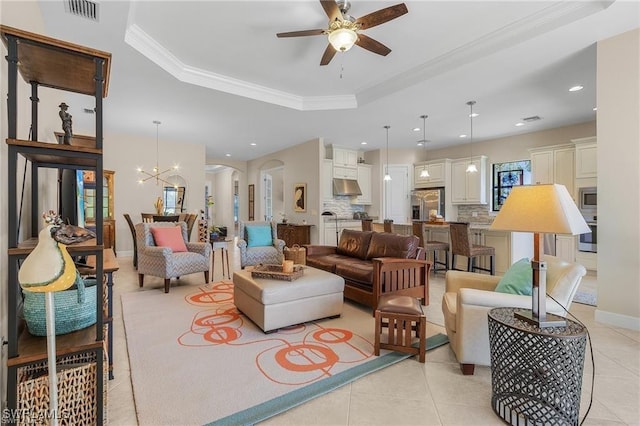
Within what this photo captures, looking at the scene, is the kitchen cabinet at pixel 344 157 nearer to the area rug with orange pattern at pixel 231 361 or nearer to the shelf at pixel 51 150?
the area rug with orange pattern at pixel 231 361

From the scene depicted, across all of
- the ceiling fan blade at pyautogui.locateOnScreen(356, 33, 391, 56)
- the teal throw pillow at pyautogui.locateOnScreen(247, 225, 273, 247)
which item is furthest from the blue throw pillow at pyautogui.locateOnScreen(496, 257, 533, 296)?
the teal throw pillow at pyautogui.locateOnScreen(247, 225, 273, 247)

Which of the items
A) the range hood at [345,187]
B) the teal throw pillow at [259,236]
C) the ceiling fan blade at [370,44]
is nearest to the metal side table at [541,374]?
the ceiling fan blade at [370,44]

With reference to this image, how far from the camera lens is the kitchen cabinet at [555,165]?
18.4 feet

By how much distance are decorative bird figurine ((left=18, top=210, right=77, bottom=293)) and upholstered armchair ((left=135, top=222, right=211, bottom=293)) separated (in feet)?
9.97

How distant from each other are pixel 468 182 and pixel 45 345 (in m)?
7.73

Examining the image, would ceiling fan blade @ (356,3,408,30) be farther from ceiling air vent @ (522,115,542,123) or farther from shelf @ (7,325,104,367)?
ceiling air vent @ (522,115,542,123)

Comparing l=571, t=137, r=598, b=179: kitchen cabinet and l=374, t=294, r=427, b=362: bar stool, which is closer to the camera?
l=374, t=294, r=427, b=362: bar stool

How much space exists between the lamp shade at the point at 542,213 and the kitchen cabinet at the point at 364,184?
6.32 meters

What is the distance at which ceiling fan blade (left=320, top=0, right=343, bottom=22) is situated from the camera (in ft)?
7.89

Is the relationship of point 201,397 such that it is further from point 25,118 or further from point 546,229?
point 546,229

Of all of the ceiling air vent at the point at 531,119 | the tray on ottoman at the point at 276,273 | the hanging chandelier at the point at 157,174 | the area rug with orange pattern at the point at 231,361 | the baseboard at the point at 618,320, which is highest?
the ceiling air vent at the point at 531,119

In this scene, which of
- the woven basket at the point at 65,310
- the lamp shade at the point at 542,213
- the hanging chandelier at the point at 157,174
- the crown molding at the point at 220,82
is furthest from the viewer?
the hanging chandelier at the point at 157,174

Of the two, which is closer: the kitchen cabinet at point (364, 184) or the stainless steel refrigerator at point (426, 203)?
the stainless steel refrigerator at point (426, 203)

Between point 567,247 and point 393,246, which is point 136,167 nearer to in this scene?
point 393,246
